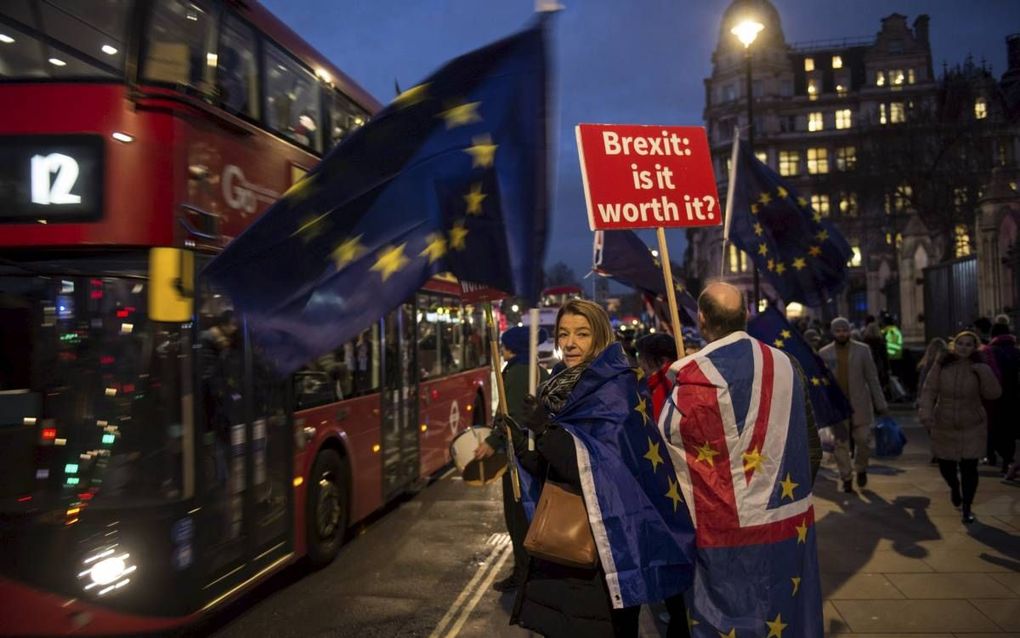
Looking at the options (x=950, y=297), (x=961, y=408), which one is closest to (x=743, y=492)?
(x=961, y=408)

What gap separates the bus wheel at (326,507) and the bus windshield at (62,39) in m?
3.57

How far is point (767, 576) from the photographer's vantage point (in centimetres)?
320

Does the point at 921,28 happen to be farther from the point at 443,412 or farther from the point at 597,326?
the point at 597,326

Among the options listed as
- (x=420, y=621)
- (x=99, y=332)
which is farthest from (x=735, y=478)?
(x=99, y=332)

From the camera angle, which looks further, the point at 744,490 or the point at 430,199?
the point at 430,199

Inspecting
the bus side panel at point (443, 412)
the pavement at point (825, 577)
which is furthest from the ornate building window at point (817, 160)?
the pavement at point (825, 577)

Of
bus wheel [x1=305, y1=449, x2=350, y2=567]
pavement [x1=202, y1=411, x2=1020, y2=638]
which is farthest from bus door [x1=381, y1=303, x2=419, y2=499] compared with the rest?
bus wheel [x1=305, y1=449, x2=350, y2=567]

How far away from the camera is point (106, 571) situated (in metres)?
4.66

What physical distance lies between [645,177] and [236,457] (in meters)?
3.36

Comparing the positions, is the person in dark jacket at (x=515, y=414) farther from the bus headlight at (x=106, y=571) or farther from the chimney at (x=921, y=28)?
the chimney at (x=921, y=28)

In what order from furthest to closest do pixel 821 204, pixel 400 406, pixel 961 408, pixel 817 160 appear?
pixel 817 160, pixel 821 204, pixel 400 406, pixel 961 408

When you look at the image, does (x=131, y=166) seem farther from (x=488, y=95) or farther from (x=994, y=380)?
(x=994, y=380)

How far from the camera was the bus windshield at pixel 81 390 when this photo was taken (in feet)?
15.4

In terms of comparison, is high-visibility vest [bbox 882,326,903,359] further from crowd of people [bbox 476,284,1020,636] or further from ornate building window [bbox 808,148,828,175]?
ornate building window [bbox 808,148,828,175]
